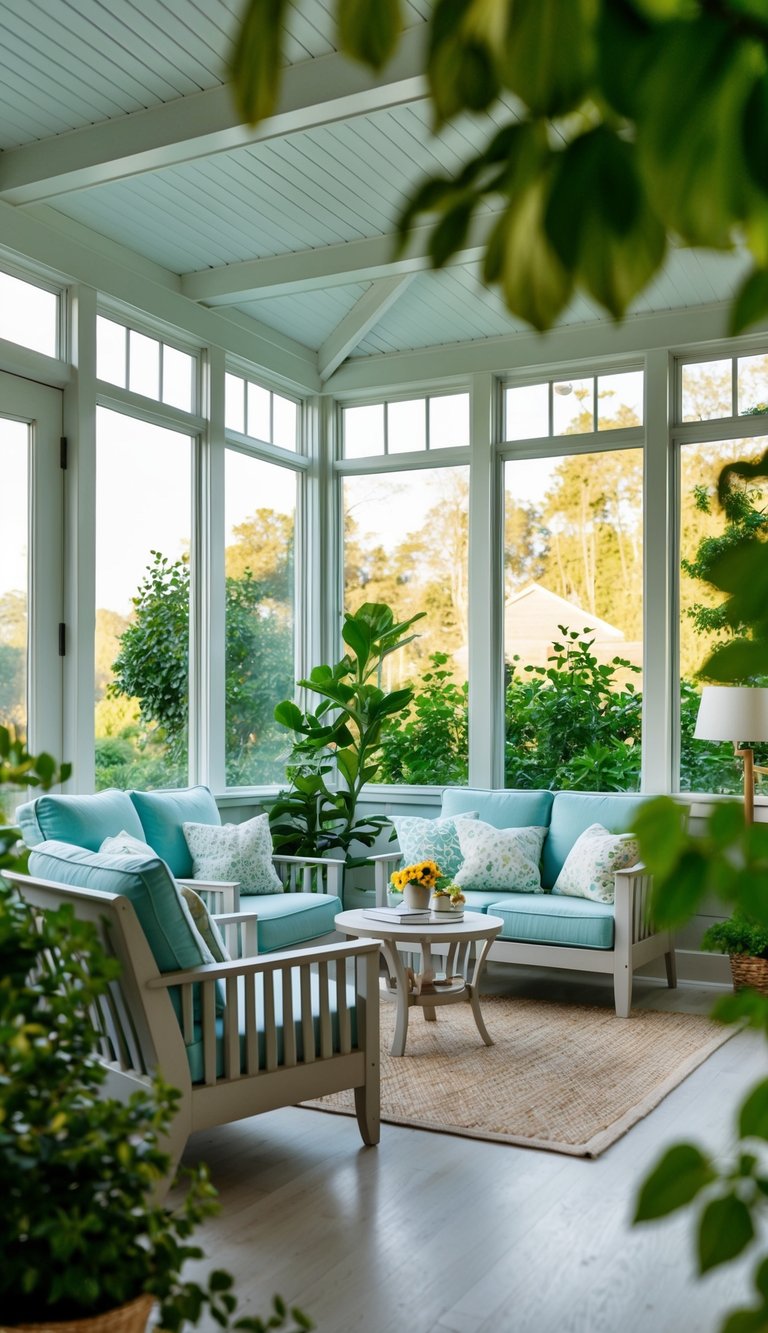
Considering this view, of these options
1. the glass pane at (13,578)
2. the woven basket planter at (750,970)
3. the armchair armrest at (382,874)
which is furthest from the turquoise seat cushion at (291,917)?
the woven basket planter at (750,970)

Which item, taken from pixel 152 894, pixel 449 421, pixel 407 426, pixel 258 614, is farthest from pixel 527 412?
pixel 152 894

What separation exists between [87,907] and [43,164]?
122 inches

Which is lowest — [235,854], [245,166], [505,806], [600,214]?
[235,854]

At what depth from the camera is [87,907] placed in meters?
3.07

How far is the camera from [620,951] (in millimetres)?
5242

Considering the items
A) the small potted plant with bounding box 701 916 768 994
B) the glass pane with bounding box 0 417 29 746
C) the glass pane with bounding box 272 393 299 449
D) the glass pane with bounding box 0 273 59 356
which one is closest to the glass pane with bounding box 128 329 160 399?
the glass pane with bounding box 0 273 59 356

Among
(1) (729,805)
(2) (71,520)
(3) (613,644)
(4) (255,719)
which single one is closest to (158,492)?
(2) (71,520)

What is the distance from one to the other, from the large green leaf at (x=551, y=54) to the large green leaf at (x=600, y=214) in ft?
0.05

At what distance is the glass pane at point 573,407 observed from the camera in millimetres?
6531

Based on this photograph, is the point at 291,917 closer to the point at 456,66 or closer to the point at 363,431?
the point at 363,431

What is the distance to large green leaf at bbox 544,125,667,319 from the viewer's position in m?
0.35

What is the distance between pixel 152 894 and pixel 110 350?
3292 millimetres

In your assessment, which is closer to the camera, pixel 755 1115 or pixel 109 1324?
pixel 755 1115

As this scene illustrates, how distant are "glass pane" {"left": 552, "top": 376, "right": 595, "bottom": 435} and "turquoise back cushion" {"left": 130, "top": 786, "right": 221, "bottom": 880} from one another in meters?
2.99
